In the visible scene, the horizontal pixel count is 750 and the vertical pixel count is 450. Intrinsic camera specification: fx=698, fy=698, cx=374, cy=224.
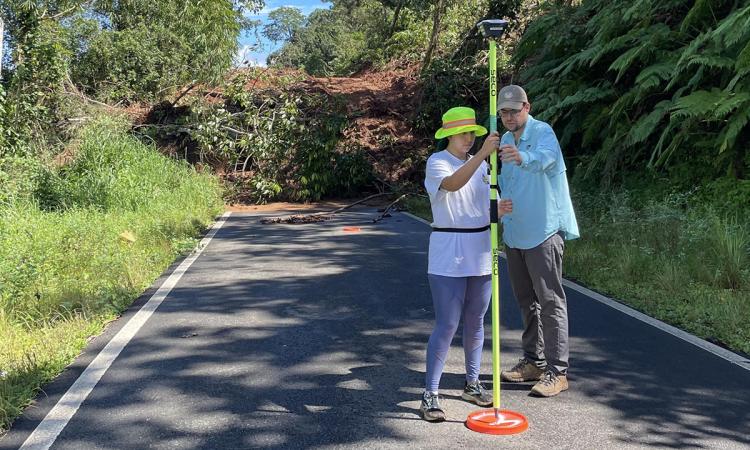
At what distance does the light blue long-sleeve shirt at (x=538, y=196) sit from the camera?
179 inches

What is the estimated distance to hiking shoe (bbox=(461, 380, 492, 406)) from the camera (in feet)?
14.6

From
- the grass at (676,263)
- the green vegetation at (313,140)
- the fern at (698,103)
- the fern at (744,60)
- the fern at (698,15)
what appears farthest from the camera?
the fern at (698,15)

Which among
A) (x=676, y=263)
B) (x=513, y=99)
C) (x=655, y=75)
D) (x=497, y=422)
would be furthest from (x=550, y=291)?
(x=655, y=75)

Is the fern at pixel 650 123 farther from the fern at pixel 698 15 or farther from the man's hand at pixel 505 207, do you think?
Answer: the man's hand at pixel 505 207

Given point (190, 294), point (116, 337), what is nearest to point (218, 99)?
point (190, 294)

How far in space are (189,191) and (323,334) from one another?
11.1 metres

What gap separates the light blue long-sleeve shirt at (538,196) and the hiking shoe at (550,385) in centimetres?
87

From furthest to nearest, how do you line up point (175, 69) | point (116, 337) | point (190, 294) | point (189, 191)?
point (175, 69) < point (189, 191) < point (190, 294) < point (116, 337)

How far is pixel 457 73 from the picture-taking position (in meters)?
20.8

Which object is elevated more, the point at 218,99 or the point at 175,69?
the point at 175,69

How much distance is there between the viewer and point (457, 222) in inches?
165

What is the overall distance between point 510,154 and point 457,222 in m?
0.52

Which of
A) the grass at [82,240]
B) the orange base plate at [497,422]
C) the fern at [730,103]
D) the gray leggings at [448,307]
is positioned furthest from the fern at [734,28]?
the grass at [82,240]

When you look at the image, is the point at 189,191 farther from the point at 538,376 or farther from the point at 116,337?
the point at 538,376
